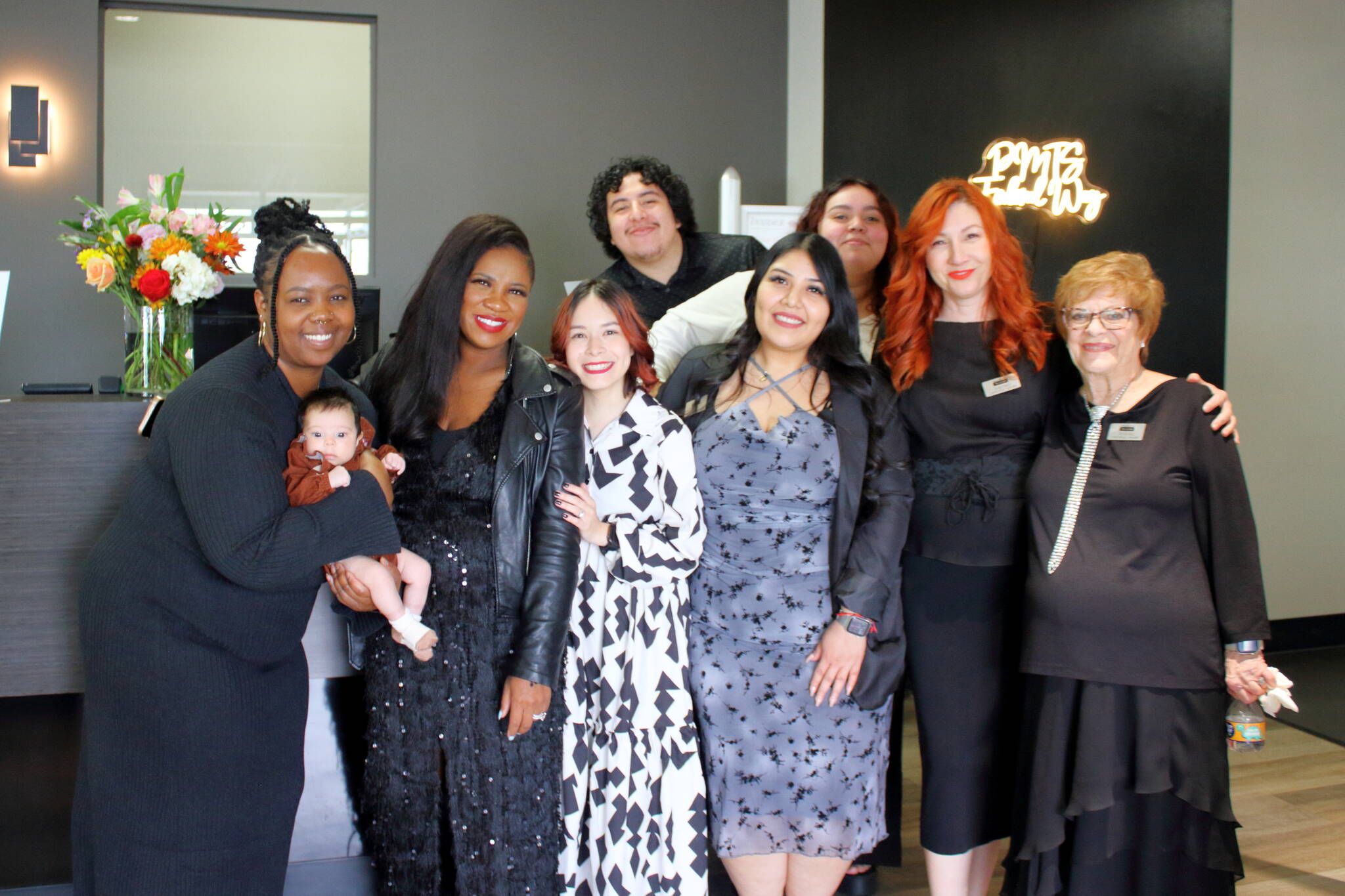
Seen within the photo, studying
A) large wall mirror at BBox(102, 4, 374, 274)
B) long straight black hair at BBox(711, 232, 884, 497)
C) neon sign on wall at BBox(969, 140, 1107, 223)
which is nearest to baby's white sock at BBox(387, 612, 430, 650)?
long straight black hair at BBox(711, 232, 884, 497)

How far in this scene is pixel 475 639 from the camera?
215cm

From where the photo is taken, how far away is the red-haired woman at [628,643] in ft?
7.30

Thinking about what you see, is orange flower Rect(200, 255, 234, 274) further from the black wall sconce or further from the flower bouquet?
the black wall sconce

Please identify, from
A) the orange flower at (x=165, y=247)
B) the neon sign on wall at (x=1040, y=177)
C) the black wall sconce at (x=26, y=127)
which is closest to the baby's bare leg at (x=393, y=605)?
the orange flower at (x=165, y=247)

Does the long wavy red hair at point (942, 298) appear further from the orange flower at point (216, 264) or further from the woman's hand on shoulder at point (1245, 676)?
the orange flower at point (216, 264)

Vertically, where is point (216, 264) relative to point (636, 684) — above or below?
above

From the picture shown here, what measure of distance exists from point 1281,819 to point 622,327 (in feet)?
10.5

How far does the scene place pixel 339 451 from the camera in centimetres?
189

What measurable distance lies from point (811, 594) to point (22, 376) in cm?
489

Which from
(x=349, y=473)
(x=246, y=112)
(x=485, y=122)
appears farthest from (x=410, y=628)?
(x=246, y=112)

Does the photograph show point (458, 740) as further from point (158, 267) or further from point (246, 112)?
point (246, 112)

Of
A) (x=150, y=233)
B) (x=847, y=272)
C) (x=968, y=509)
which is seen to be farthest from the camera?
(x=847, y=272)

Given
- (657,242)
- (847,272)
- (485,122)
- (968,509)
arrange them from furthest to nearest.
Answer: (485,122)
(657,242)
(847,272)
(968,509)

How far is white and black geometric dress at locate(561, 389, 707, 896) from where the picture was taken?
222cm
